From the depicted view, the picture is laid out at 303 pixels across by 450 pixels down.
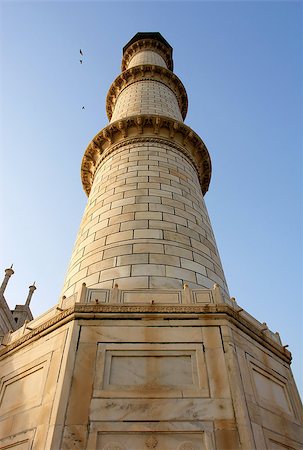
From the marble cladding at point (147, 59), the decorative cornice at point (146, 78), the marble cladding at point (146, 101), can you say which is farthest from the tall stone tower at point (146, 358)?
the marble cladding at point (147, 59)

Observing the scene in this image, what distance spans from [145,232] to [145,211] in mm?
763

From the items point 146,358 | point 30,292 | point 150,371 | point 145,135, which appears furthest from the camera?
point 30,292

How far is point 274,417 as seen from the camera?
5191 mm

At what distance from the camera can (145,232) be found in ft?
25.5

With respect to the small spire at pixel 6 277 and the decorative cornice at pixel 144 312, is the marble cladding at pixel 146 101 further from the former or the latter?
the small spire at pixel 6 277

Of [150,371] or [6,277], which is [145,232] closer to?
[150,371]

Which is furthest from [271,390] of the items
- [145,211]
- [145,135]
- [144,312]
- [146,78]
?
[146,78]

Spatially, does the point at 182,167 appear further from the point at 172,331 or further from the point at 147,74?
the point at 147,74

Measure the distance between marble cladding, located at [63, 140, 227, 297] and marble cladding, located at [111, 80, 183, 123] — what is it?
3749 millimetres

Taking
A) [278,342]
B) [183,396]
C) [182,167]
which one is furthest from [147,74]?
[183,396]

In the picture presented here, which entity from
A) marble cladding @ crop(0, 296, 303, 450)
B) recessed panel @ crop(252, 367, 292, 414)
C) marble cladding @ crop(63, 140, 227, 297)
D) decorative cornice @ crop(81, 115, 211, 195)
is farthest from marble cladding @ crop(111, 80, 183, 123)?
recessed panel @ crop(252, 367, 292, 414)

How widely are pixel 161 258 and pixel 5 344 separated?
3.19m

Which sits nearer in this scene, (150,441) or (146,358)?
(150,441)

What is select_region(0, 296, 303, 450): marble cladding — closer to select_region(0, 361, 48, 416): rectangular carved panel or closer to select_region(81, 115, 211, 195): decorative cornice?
select_region(0, 361, 48, 416): rectangular carved panel
